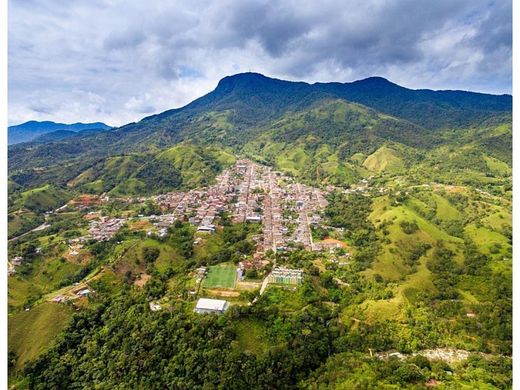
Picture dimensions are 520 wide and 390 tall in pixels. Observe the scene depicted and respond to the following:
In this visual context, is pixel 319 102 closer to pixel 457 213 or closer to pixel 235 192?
pixel 235 192

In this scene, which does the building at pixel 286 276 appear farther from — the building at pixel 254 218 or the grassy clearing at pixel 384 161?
the grassy clearing at pixel 384 161

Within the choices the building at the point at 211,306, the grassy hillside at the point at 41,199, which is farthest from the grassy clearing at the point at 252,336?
the grassy hillside at the point at 41,199

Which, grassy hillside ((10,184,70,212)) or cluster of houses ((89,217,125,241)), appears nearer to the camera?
cluster of houses ((89,217,125,241))

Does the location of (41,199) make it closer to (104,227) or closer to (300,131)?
(104,227)

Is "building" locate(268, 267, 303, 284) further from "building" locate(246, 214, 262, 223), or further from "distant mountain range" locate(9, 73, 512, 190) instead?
"distant mountain range" locate(9, 73, 512, 190)

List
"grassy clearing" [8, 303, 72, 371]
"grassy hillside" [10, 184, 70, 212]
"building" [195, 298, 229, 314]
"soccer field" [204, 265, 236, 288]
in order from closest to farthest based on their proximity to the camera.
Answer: "grassy clearing" [8, 303, 72, 371], "building" [195, 298, 229, 314], "soccer field" [204, 265, 236, 288], "grassy hillside" [10, 184, 70, 212]

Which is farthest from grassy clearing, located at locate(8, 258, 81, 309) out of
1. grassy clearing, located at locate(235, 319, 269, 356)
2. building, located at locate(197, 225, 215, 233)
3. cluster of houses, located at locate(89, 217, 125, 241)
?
grassy clearing, located at locate(235, 319, 269, 356)

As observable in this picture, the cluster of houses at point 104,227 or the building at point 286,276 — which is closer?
the building at point 286,276
